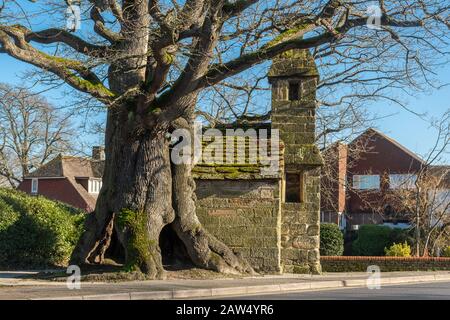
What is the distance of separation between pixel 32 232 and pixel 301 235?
8.16 meters

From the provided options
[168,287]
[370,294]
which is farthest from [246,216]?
[370,294]

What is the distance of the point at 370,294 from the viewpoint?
45.0ft

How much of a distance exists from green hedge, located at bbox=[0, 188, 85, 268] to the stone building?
550 cm

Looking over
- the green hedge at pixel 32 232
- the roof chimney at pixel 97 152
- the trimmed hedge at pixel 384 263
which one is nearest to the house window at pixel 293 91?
the trimmed hedge at pixel 384 263

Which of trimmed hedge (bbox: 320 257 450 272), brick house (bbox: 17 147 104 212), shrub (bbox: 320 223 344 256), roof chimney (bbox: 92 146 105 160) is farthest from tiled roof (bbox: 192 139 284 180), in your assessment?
brick house (bbox: 17 147 104 212)

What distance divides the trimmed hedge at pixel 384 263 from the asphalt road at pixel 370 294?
16.4 feet

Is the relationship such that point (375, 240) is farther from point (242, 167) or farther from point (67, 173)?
point (67, 173)

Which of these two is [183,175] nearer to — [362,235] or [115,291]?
[115,291]

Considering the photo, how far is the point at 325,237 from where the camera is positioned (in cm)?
2528

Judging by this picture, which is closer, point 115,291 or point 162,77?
point 115,291

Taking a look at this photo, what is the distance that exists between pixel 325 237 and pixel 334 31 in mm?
13267

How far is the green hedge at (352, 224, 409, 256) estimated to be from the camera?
32156mm
